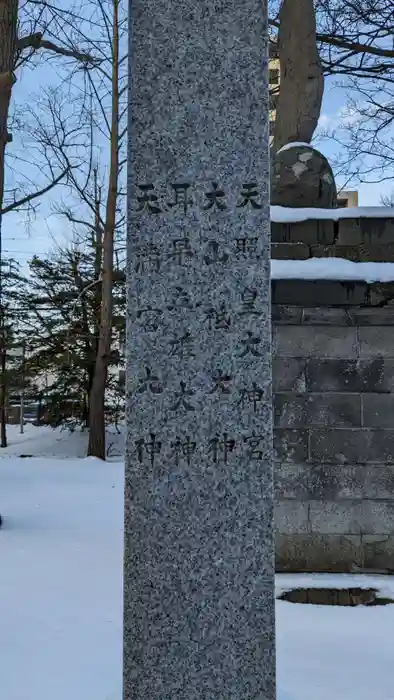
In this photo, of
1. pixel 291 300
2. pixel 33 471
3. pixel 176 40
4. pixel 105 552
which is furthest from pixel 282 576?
pixel 33 471

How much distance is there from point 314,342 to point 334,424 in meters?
0.64

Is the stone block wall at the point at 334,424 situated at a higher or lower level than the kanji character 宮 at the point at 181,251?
lower

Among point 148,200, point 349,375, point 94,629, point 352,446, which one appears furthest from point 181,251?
point 352,446

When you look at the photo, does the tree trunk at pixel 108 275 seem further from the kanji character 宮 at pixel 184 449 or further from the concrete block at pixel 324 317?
the kanji character 宮 at pixel 184 449

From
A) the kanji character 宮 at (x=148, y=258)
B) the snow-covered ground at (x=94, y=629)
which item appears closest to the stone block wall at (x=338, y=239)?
the snow-covered ground at (x=94, y=629)

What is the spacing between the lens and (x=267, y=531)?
2.45m

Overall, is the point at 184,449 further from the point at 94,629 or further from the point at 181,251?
the point at 94,629

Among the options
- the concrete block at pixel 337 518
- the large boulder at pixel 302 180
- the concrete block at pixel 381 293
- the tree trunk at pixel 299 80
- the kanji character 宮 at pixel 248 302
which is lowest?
the concrete block at pixel 337 518

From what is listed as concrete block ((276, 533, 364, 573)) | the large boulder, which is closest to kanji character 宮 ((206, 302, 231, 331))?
concrete block ((276, 533, 364, 573))

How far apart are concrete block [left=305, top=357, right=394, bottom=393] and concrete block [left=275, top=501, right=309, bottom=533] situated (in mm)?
881

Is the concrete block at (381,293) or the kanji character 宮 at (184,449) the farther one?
the concrete block at (381,293)

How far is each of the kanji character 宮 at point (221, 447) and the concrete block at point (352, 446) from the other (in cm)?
266

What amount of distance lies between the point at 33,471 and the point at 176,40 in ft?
33.0

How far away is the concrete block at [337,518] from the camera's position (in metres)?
4.96
